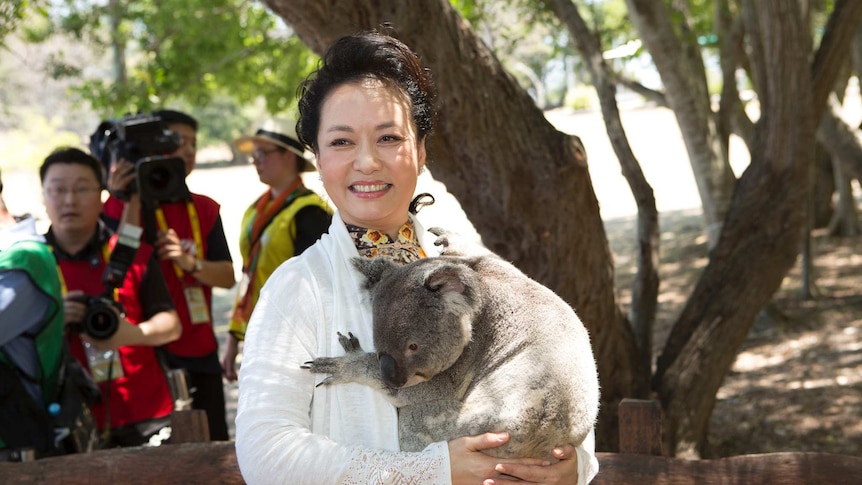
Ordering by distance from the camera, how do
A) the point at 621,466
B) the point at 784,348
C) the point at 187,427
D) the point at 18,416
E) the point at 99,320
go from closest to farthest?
1. the point at 621,466
2. the point at 187,427
3. the point at 18,416
4. the point at 99,320
5. the point at 784,348

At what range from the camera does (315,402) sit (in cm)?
174

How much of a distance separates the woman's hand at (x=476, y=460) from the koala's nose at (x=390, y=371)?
15cm

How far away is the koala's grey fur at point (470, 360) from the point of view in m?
1.72

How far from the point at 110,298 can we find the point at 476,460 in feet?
7.42

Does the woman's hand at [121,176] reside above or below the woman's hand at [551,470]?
above

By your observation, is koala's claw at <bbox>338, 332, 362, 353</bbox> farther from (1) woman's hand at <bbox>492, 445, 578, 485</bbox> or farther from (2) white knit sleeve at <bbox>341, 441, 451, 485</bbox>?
(1) woman's hand at <bbox>492, 445, 578, 485</bbox>

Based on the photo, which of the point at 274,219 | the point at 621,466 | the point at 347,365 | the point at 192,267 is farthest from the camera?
the point at 274,219

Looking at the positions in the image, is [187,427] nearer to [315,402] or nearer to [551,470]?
[315,402]

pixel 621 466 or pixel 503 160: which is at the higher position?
pixel 503 160

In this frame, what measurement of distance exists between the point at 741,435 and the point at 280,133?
343cm

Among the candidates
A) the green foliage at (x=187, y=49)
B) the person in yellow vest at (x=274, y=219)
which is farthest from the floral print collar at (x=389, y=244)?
the green foliage at (x=187, y=49)

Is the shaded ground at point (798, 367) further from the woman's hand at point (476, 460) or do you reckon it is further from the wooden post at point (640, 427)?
the woman's hand at point (476, 460)

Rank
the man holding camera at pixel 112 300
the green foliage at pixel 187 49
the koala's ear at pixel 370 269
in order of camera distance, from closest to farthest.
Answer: the koala's ear at pixel 370 269
the man holding camera at pixel 112 300
the green foliage at pixel 187 49

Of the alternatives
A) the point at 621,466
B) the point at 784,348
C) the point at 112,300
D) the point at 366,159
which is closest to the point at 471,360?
the point at 366,159
